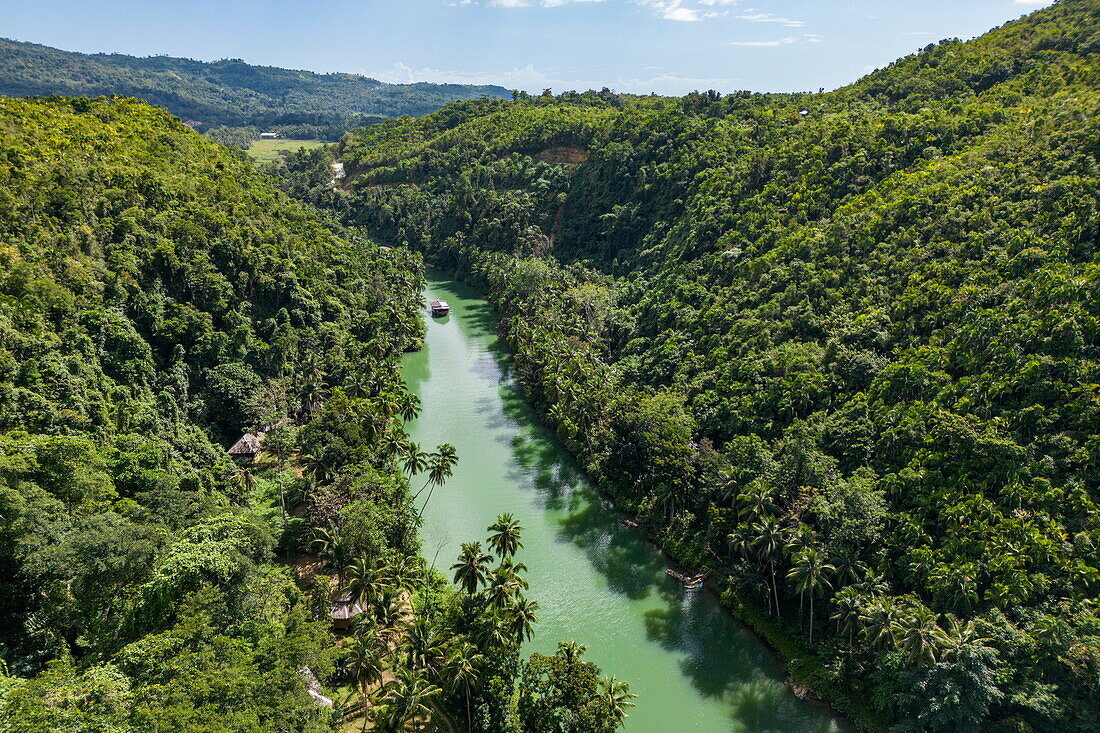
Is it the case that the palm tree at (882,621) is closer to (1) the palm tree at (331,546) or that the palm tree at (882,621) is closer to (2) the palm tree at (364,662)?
(2) the palm tree at (364,662)

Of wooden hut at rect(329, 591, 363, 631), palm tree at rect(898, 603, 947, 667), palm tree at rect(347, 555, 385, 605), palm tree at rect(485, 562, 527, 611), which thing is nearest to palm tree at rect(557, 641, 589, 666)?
palm tree at rect(485, 562, 527, 611)

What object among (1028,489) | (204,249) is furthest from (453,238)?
(1028,489)

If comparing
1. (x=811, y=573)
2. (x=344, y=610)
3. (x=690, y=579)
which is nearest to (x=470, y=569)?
(x=344, y=610)

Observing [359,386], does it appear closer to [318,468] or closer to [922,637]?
[318,468]

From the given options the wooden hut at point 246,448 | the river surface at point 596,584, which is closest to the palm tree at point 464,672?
the river surface at point 596,584

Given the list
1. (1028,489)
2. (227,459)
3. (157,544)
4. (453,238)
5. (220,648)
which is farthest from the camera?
(453,238)

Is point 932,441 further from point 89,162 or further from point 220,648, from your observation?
point 89,162
